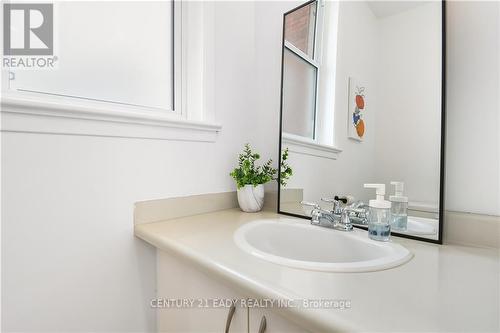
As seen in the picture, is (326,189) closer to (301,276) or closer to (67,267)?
(301,276)

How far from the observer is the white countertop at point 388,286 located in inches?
15.9

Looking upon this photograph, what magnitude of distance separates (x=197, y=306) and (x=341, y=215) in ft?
1.81

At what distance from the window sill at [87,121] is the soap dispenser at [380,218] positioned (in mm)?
734

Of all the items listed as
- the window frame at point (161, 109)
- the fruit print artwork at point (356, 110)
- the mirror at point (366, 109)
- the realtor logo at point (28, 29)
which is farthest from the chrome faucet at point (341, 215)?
the realtor logo at point (28, 29)

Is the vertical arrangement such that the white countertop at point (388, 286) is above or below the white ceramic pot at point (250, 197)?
below

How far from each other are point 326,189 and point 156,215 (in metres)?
0.67

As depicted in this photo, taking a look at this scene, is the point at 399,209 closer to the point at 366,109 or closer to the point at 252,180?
the point at 366,109

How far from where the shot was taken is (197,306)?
0.77 m

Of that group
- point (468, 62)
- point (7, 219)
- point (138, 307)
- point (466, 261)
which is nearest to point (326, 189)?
point (466, 261)

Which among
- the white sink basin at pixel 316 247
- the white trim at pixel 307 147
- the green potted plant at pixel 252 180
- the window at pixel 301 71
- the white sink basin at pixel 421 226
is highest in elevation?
the window at pixel 301 71

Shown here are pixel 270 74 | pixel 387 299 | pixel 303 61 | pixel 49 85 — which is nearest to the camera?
pixel 387 299

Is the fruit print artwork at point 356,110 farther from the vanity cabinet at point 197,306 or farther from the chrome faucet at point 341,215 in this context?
the vanity cabinet at point 197,306

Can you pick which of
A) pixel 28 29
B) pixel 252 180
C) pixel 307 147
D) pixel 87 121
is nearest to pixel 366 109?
pixel 307 147

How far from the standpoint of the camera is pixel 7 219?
2.41 feet
